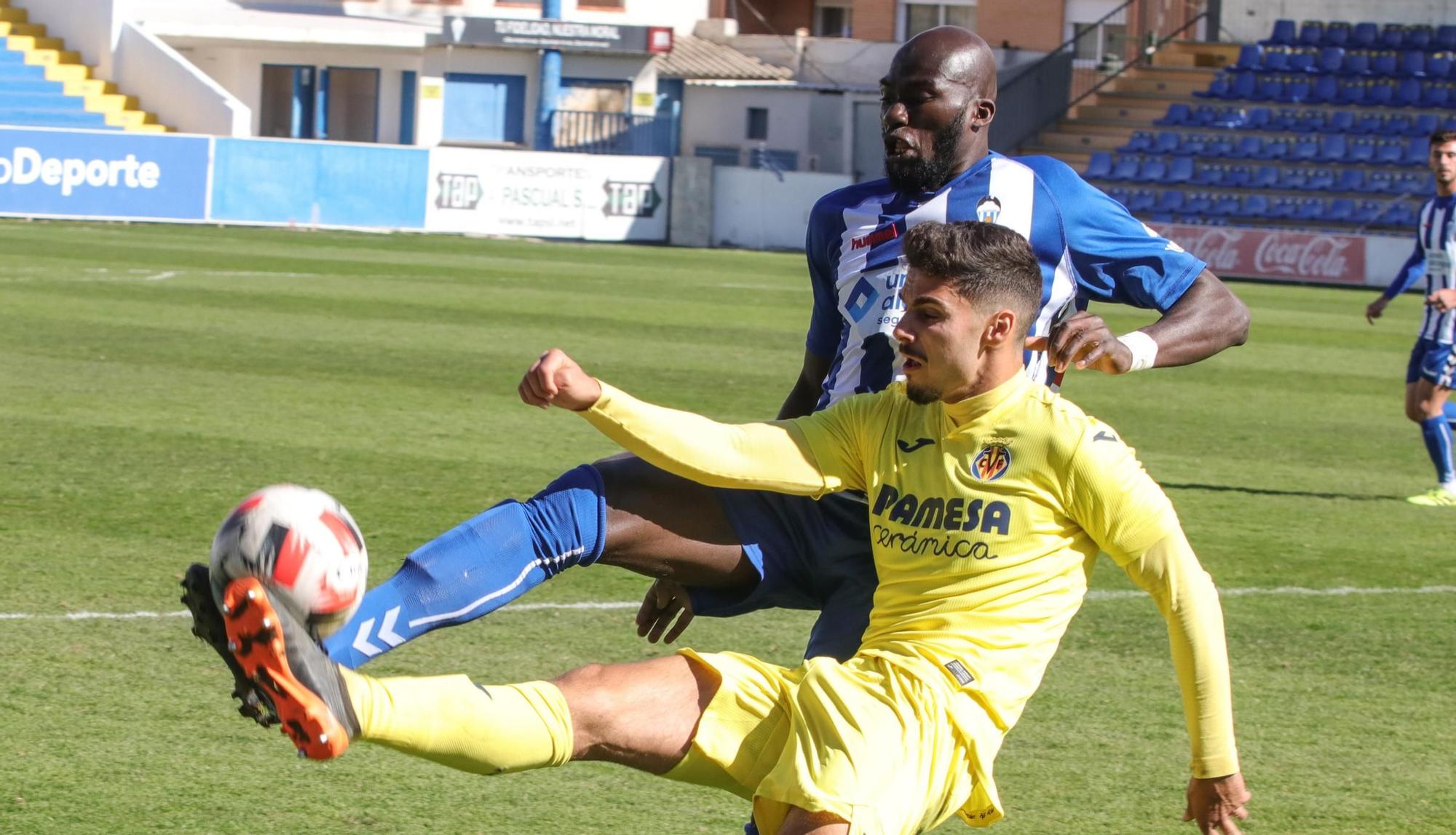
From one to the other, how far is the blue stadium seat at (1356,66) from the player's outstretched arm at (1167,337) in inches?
1203

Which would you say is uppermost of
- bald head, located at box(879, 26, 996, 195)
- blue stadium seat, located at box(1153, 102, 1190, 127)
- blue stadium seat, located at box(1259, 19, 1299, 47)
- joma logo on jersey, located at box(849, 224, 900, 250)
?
blue stadium seat, located at box(1259, 19, 1299, 47)

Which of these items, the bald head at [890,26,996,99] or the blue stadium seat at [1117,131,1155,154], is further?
the blue stadium seat at [1117,131,1155,154]

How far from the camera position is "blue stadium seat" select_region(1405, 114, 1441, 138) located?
30578mm

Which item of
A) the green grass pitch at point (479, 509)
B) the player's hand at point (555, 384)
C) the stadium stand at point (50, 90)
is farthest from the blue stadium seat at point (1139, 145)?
the player's hand at point (555, 384)

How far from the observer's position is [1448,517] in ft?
31.4

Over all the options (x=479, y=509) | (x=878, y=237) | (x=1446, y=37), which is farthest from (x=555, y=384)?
(x=1446, y=37)

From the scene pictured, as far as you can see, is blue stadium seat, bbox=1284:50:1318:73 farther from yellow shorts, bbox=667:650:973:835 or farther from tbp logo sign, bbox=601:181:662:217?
yellow shorts, bbox=667:650:973:835

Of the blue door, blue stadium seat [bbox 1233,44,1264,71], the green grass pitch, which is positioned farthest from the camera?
the blue door

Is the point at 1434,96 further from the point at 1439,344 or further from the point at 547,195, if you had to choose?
the point at 1439,344

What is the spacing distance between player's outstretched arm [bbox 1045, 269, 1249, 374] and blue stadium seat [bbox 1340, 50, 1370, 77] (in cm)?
3055

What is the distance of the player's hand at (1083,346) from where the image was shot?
3701mm

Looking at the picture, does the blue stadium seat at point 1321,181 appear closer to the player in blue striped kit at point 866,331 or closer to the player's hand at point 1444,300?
the player's hand at point 1444,300

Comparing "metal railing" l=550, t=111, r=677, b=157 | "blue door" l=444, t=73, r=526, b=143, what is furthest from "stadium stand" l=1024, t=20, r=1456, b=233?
"blue door" l=444, t=73, r=526, b=143

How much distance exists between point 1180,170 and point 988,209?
27.9m
